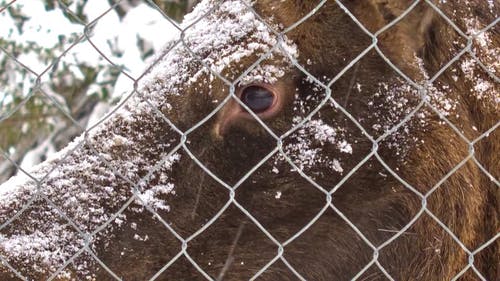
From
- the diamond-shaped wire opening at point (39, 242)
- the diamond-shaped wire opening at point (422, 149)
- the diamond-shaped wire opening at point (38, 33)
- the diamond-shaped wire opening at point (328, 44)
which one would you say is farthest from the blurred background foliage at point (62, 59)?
the diamond-shaped wire opening at point (39, 242)

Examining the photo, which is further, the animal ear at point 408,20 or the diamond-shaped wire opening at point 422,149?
the diamond-shaped wire opening at point 422,149

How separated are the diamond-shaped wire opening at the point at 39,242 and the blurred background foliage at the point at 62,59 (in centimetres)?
387

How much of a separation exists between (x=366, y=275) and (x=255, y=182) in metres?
0.60

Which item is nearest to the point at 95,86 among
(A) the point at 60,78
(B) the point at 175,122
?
(A) the point at 60,78

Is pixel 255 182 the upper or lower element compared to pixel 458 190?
upper

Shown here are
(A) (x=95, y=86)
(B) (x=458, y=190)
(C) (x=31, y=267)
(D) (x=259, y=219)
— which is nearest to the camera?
(C) (x=31, y=267)

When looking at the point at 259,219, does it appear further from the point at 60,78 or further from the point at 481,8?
the point at 60,78

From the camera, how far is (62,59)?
6773 millimetres

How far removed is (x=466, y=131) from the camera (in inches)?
131

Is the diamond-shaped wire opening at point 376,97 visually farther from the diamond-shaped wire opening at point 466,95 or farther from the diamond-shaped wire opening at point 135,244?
the diamond-shaped wire opening at point 135,244

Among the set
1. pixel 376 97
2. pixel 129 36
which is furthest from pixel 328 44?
pixel 129 36

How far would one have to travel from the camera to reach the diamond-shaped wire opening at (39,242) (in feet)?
9.33

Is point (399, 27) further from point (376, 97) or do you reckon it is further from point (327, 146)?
point (327, 146)

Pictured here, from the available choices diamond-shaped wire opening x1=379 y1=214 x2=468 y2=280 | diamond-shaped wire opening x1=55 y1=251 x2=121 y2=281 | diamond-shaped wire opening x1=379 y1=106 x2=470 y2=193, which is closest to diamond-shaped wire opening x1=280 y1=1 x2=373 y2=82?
diamond-shaped wire opening x1=379 y1=106 x2=470 y2=193
